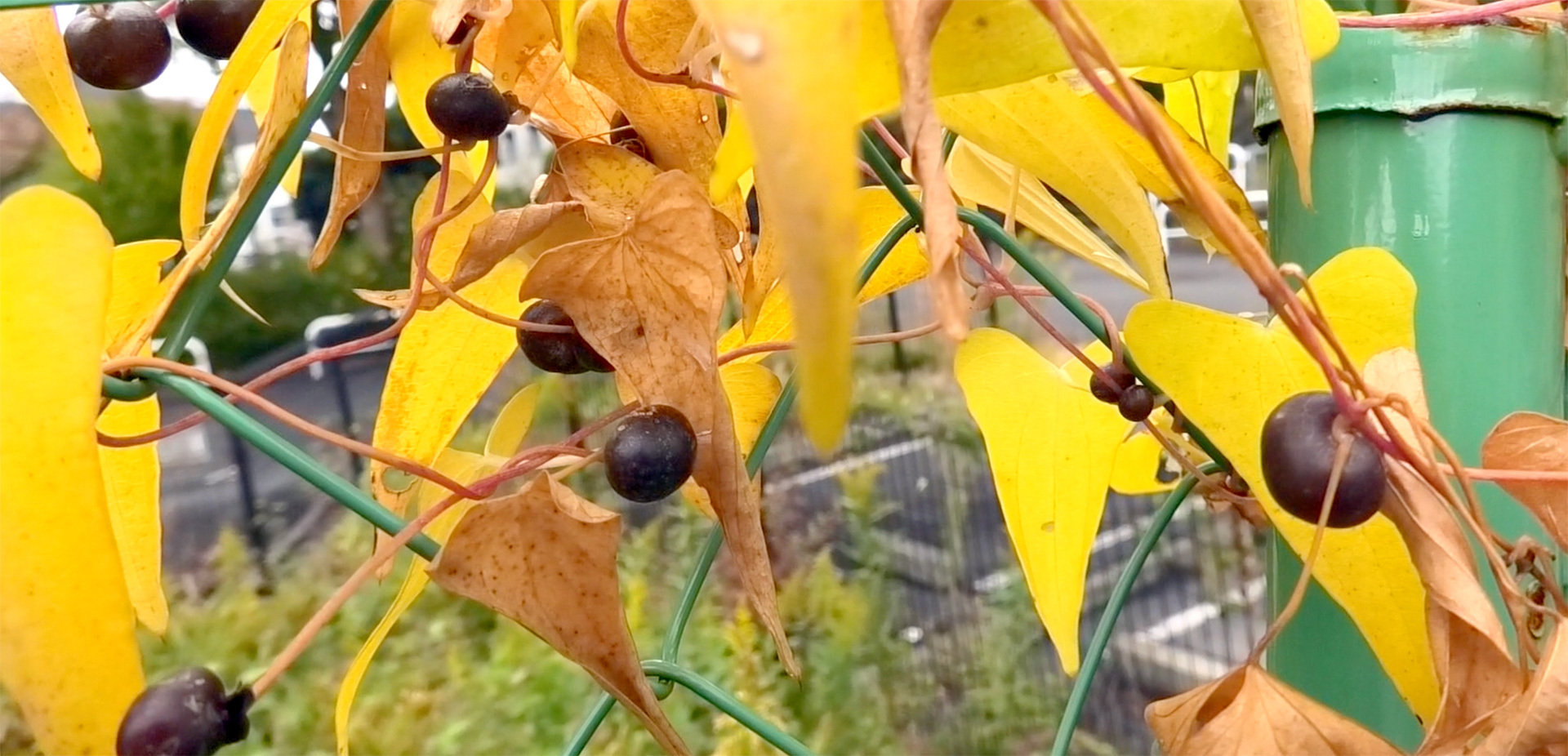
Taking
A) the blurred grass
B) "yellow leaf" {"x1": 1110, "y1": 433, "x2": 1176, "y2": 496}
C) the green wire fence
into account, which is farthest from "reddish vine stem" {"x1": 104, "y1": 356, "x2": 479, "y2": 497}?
the blurred grass

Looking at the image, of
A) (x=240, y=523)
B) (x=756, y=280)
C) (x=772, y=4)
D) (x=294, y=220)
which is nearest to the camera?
(x=772, y=4)

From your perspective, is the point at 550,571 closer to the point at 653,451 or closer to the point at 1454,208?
the point at 653,451

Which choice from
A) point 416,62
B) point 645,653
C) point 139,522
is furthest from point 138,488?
point 645,653

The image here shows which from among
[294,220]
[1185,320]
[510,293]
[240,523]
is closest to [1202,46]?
[1185,320]

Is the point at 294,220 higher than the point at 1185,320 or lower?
higher

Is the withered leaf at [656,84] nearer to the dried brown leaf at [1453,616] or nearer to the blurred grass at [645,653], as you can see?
the dried brown leaf at [1453,616]

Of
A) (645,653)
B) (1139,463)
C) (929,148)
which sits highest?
(929,148)

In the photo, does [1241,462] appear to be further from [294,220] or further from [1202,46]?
[294,220]
